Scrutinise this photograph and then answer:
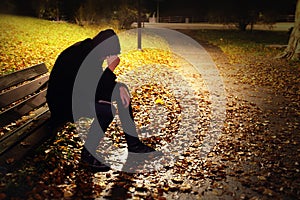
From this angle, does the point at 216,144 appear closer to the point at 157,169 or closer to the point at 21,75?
the point at 157,169

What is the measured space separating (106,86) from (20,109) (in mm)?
1334

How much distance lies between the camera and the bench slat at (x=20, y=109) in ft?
13.2

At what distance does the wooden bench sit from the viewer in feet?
11.8

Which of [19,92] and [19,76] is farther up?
[19,76]

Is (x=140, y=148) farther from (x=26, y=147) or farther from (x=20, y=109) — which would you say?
(x=20, y=109)

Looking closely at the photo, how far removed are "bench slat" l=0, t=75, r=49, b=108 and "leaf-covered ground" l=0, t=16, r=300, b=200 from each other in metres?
0.77

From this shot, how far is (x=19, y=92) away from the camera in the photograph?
443 cm

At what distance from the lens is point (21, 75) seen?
4.64 metres

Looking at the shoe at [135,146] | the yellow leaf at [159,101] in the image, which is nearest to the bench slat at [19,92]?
the shoe at [135,146]

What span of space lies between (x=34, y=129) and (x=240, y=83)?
6465 millimetres

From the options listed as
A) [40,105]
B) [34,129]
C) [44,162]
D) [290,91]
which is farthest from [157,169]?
[290,91]

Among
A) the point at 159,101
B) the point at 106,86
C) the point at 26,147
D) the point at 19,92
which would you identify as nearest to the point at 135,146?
the point at 106,86

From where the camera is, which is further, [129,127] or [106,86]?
[129,127]

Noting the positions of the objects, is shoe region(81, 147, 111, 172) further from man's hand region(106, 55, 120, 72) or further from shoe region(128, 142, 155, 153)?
man's hand region(106, 55, 120, 72)
